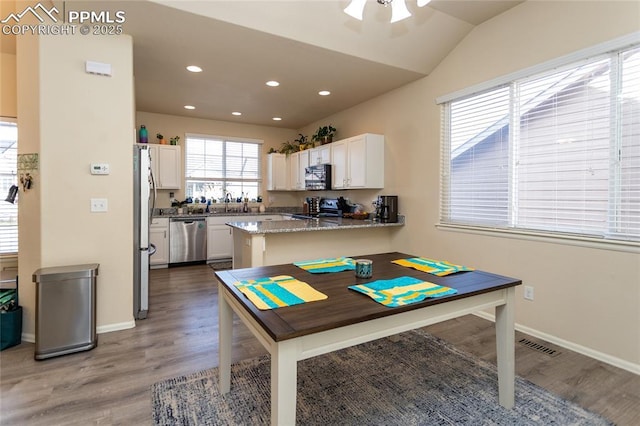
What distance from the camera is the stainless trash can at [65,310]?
239cm

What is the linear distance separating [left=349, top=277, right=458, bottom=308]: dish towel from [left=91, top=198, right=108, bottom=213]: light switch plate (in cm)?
244

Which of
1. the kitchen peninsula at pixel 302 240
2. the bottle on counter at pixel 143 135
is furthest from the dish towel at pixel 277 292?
the bottle on counter at pixel 143 135

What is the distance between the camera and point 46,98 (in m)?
2.60

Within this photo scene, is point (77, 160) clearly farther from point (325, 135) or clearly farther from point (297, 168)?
point (297, 168)

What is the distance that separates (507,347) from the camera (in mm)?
1796

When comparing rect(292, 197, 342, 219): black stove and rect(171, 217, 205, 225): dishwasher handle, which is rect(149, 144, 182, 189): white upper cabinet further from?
rect(292, 197, 342, 219): black stove

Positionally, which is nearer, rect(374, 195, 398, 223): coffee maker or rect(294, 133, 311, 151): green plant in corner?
rect(374, 195, 398, 223): coffee maker

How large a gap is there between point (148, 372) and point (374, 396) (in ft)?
5.09

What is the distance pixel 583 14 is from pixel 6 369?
4989mm

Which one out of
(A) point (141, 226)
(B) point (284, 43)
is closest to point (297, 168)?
(B) point (284, 43)

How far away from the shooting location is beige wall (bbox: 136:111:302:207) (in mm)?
5707

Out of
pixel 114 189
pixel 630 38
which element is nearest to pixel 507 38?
pixel 630 38

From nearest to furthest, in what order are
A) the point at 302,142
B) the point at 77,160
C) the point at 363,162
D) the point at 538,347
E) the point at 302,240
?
the point at 538,347 → the point at 77,160 → the point at 302,240 → the point at 363,162 → the point at 302,142

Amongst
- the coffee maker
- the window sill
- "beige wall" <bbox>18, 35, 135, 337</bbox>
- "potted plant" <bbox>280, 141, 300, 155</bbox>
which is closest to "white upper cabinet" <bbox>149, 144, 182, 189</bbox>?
"potted plant" <bbox>280, 141, 300, 155</bbox>
